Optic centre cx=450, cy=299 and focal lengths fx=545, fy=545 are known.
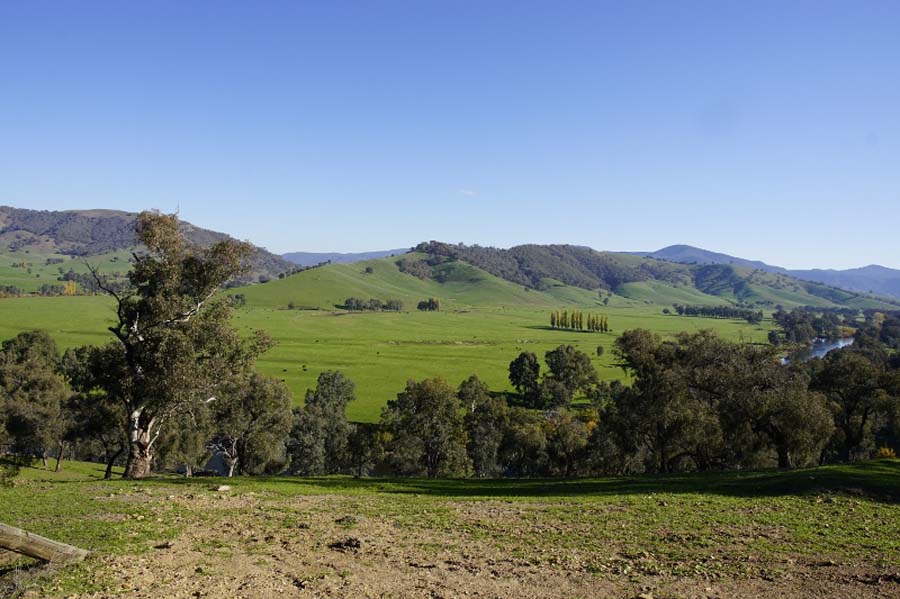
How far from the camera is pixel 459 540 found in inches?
752

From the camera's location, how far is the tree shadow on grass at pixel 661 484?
28.6 metres

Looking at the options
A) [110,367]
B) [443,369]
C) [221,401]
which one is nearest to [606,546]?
[110,367]

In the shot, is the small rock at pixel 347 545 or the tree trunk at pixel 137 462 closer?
the small rock at pixel 347 545

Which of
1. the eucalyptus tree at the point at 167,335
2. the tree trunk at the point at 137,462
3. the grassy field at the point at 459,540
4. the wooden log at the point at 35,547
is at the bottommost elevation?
the tree trunk at the point at 137,462

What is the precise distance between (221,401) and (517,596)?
47.4 m

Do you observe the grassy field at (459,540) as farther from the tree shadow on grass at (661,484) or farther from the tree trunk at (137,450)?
the tree trunk at (137,450)

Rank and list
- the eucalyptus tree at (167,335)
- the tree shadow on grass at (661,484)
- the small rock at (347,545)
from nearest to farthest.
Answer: the small rock at (347,545)
the tree shadow on grass at (661,484)
the eucalyptus tree at (167,335)

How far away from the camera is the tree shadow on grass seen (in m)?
28.6

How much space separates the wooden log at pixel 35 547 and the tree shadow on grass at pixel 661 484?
13.8 m

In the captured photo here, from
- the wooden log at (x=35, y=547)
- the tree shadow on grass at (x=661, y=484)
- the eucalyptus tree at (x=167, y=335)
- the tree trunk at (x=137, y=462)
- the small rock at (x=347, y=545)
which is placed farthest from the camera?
the eucalyptus tree at (x=167, y=335)

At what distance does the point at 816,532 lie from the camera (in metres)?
20.9

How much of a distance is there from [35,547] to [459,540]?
1245 cm

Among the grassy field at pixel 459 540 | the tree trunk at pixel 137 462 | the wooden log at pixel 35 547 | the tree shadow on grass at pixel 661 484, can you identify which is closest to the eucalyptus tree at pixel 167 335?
the tree trunk at pixel 137 462

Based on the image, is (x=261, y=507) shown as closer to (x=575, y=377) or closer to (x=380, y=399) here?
(x=380, y=399)
